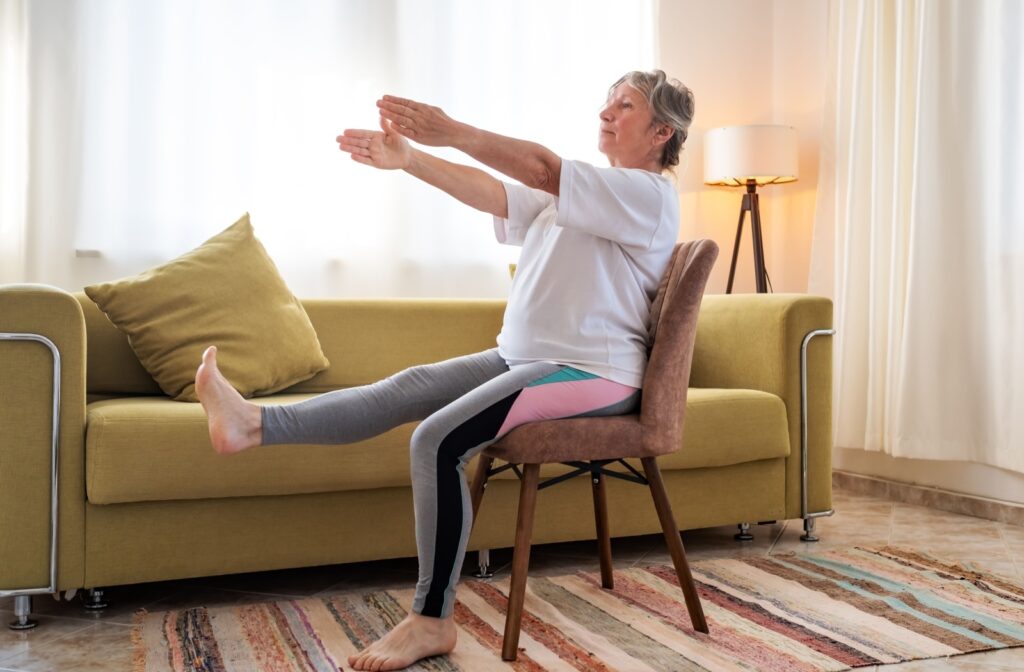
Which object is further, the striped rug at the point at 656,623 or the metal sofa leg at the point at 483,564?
the metal sofa leg at the point at 483,564

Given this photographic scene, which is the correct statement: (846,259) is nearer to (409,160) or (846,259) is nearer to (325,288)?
(325,288)

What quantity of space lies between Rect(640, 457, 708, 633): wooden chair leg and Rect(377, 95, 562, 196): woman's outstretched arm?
616 mm

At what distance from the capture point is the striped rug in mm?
1857

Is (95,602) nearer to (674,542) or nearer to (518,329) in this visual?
(518,329)

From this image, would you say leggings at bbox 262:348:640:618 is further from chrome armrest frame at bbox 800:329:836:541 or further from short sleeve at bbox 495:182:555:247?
chrome armrest frame at bbox 800:329:836:541

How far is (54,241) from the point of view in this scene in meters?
3.13

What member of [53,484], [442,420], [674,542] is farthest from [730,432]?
[53,484]

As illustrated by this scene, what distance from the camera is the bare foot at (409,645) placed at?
5.85 ft

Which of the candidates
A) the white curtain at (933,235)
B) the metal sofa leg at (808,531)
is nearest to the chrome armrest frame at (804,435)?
the metal sofa leg at (808,531)

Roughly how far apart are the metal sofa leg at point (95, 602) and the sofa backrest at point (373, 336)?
71cm

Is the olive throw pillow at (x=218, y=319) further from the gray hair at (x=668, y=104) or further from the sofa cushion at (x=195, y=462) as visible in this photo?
the gray hair at (x=668, y=104)

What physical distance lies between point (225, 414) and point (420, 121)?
62 cm

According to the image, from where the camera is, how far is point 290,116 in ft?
11.2

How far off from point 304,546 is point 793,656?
110cm
